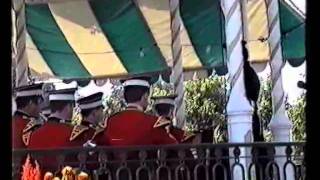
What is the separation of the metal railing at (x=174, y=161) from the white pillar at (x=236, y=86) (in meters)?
0.60

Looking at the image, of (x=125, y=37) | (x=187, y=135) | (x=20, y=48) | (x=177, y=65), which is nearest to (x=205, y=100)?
(x=125, y=37)

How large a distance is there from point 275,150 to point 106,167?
5.91ft

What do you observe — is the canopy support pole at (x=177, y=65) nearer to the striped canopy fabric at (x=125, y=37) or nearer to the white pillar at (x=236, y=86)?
the white pillar at (x=236, y=86)

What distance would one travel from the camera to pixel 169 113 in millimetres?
8164

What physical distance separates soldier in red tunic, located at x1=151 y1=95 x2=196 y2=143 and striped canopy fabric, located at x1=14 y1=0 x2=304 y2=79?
4386 mm

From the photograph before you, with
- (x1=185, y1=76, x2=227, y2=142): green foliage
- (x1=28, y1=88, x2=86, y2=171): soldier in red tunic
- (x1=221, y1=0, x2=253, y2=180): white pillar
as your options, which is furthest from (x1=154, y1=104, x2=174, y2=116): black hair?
(x1=185, y1=76, x2=227, y2=142): green foliage

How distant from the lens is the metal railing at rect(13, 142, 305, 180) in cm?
646

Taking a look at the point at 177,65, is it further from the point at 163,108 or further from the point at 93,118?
the point at 93,118

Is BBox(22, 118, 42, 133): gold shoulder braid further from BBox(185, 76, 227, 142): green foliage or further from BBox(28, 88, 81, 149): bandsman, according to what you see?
BBox(185, 76, 227, 142): green foliage

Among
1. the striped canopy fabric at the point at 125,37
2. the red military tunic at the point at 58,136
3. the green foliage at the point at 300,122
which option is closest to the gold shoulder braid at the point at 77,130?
the red military tunic at the point at 58,136

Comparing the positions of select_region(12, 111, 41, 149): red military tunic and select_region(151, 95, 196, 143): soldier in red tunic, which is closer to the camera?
select_region(12, 111, 41, 149): red military tunic

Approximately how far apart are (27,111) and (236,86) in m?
2.46

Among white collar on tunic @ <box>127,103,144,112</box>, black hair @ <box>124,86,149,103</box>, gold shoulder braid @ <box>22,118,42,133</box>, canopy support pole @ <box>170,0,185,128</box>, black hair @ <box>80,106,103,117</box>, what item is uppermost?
canopy support pole @ <box>170,0,185,128</box>
